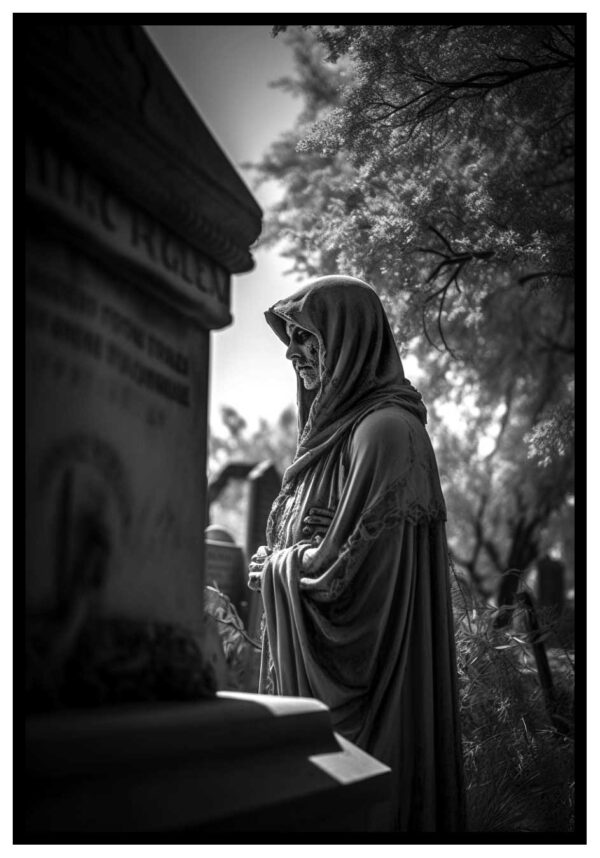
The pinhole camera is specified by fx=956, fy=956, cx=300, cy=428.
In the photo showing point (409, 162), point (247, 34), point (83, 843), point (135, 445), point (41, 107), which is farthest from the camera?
point (409, 162)

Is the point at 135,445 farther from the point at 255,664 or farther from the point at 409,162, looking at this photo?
the point at 255,664

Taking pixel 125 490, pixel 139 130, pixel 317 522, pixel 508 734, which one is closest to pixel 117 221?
pixel 139 130

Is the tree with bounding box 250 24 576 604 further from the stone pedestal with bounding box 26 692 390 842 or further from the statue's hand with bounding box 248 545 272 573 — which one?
the stone pedestal with bounding box 26 692 390 842

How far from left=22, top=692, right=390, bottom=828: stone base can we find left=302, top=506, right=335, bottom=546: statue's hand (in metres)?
1.37

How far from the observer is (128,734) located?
2.36 meters

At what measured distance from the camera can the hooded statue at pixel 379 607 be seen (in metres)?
4.02

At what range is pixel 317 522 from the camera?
4332mm

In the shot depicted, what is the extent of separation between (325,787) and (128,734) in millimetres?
659

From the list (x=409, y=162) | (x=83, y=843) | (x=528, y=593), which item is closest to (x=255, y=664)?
(x=528, y=593)

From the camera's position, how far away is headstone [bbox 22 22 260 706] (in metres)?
2.54

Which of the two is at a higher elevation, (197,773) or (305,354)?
(305,354)

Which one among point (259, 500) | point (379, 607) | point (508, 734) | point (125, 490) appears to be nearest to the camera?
point (125, 490)

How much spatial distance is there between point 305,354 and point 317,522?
922 millimetres

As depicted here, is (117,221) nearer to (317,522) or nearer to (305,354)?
(317,522)
